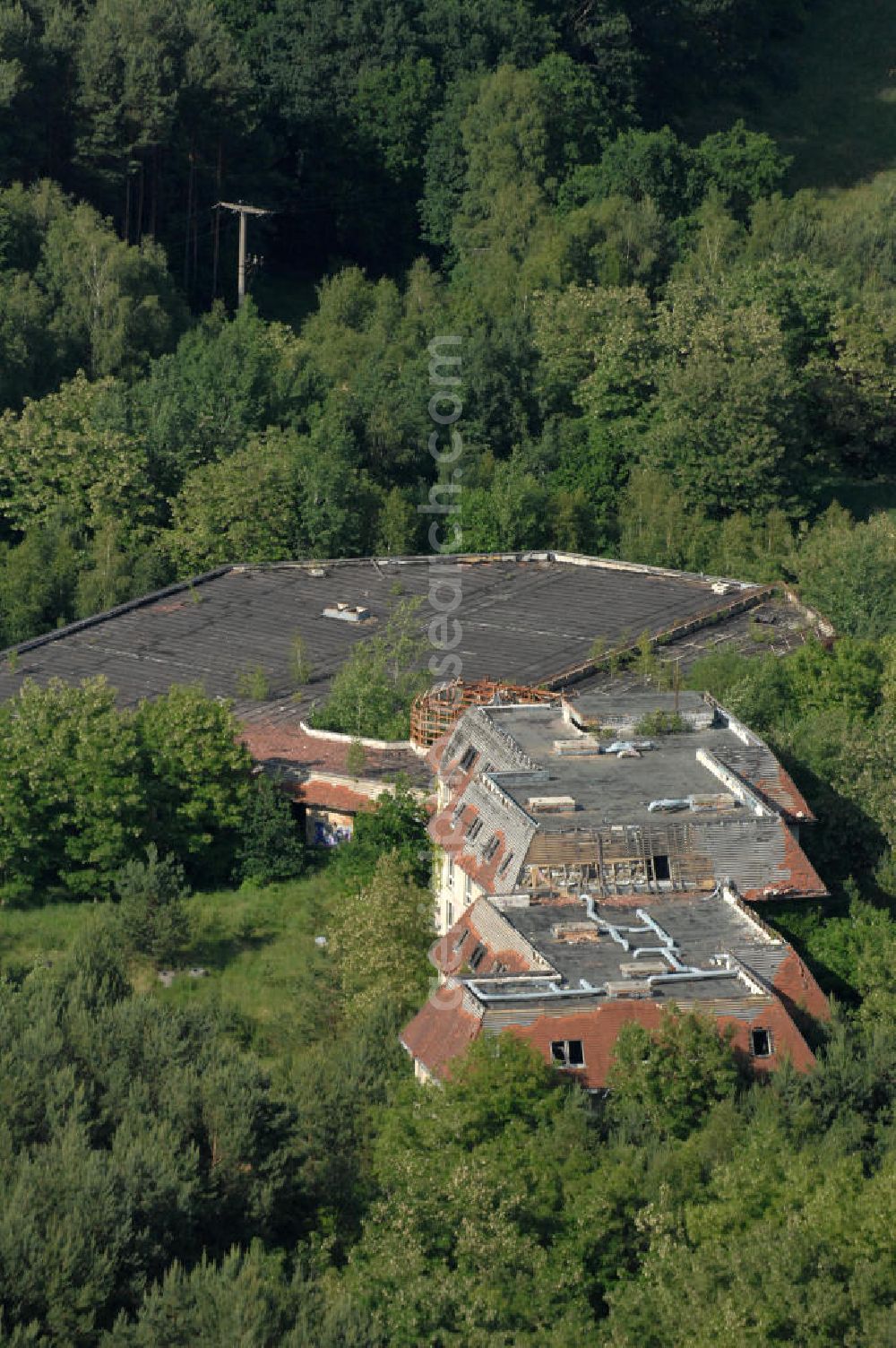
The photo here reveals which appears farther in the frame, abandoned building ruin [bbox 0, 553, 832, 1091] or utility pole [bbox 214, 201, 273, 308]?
utility pole [bbox 214, 201, 273, 308]

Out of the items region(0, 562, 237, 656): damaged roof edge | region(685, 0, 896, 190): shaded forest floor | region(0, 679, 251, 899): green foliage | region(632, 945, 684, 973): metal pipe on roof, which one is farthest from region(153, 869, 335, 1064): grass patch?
region(685, 0, 896, 190): shaded forest floor

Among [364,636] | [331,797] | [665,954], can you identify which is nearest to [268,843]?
[331,797]

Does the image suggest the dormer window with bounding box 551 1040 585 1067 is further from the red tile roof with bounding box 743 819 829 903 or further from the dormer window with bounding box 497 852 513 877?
the red tile roof with bounding box 743 819 829 903

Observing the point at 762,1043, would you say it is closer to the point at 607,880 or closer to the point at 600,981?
the point at 600,981

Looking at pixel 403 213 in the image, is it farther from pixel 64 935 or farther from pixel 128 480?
pixel 64 935

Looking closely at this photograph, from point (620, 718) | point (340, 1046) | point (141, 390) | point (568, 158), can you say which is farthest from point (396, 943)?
point (568, 158)

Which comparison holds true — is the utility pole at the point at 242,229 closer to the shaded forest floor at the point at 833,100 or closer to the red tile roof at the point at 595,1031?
the shaded forest floor at the point at 833,100
